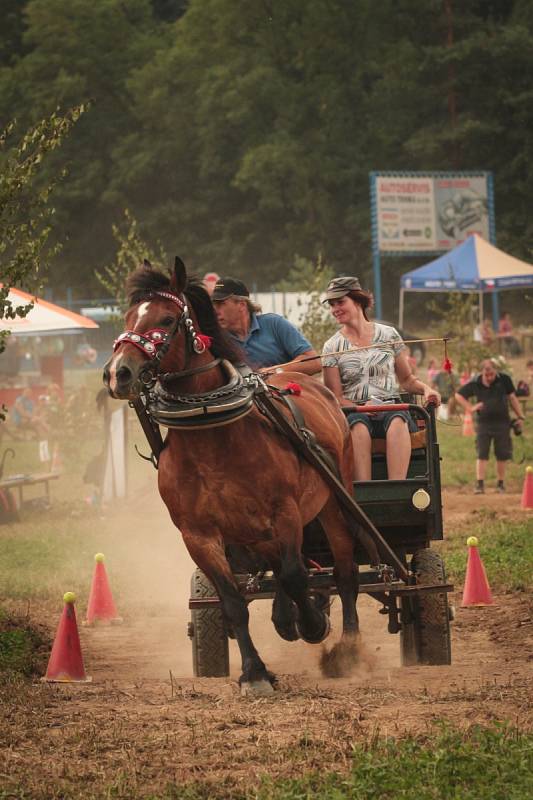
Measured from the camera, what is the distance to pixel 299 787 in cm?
454

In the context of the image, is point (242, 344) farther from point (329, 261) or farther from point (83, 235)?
point (83, 235)

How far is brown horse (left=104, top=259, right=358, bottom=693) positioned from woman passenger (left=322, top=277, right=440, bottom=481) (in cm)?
105

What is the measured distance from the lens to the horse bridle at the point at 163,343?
5863 mm

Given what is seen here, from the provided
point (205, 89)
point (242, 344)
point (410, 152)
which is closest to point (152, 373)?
point (242, 344)

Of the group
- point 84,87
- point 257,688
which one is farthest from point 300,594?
point 84,87

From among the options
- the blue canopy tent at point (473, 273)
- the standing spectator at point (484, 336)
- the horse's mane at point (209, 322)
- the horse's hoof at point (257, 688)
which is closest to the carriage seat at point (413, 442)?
the horse's mane at point (209, 322)

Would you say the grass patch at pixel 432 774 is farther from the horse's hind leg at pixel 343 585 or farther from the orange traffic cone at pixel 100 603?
the orange traffic cone at pixel 100 603

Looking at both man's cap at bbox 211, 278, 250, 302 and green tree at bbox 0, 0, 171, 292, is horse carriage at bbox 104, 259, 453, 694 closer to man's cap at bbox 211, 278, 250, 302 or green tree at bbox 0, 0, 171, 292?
man's cap at bbox 211, 278, 250, 302

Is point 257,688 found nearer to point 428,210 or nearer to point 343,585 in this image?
point 343,585

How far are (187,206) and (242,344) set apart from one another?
4822 cm

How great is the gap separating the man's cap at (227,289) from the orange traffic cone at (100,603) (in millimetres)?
3115

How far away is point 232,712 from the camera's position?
573cm

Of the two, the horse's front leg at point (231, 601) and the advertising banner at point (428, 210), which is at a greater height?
the advertising banner at point (428, 210)

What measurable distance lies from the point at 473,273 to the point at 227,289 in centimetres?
2542
